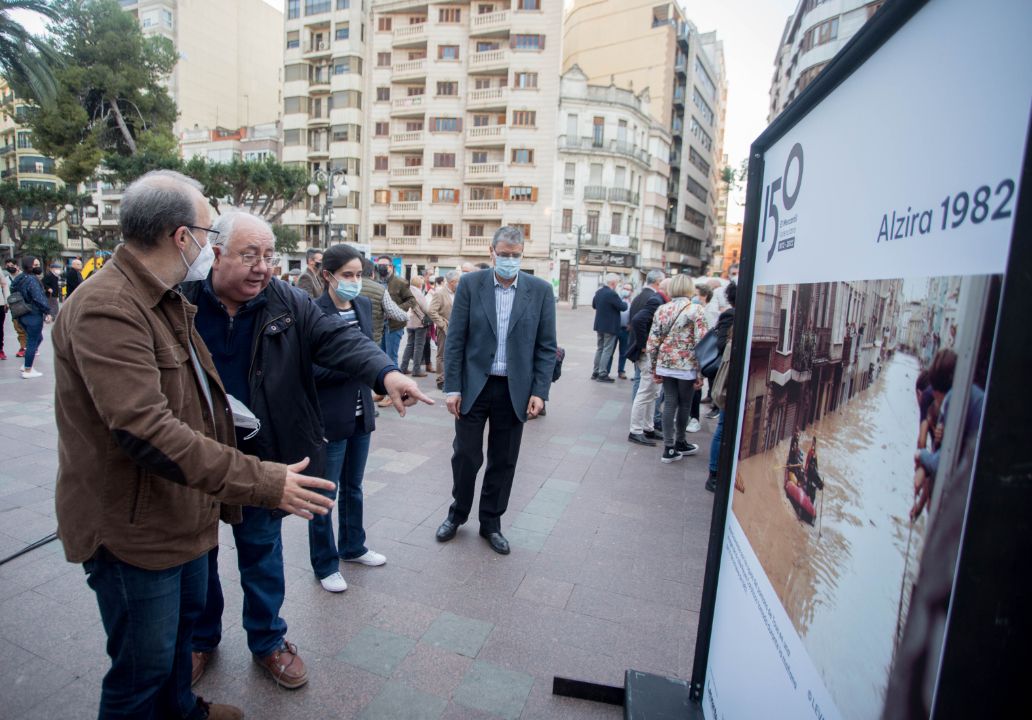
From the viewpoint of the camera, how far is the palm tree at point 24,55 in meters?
10.2

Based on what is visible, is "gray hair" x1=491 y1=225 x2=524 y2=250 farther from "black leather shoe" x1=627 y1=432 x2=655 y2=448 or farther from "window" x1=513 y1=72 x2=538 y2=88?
"window" x1=513 y1=72 x2=538 y2=88

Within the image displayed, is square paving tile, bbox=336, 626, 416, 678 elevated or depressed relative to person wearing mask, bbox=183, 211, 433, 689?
depressed

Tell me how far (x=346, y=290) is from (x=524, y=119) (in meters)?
41.4

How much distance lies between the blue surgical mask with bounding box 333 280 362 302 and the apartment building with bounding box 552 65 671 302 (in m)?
39.2

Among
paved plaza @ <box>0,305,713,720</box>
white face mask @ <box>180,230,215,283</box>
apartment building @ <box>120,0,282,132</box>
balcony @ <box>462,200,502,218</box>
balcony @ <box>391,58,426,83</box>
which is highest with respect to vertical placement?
apartment building @ <box>120,0,282,132</box>

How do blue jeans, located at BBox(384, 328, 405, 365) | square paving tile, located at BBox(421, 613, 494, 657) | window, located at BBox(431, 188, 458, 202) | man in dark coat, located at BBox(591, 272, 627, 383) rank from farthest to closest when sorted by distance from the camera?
window, located at BBox(431, 188, 458, 202) → man in dark coat, located at BBox(591, 272, 627, 383) → blue jeans, located at BBox(384, 328, 405, 365) → square paving tile, located at BBox(421, 613, 494, 657)

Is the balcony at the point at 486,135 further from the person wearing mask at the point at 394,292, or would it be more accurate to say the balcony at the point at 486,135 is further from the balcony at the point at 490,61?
the person wearing mask at the point at 394,292

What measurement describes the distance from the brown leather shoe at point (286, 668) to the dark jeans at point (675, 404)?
449cm

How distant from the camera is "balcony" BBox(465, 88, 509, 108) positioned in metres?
41.5

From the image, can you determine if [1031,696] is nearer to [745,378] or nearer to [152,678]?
[745,378]

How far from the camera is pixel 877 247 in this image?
3.53 feet

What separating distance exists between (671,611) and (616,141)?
46413 mm

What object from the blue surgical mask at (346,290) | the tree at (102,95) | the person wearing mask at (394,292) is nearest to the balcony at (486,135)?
the tree at (102,95)

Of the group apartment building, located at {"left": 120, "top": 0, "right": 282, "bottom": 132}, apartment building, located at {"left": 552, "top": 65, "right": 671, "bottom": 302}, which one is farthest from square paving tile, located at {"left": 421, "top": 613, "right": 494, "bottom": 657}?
apartment building, located at {"left": 120, "top": 0, "right": 282, "bottom": 132}
